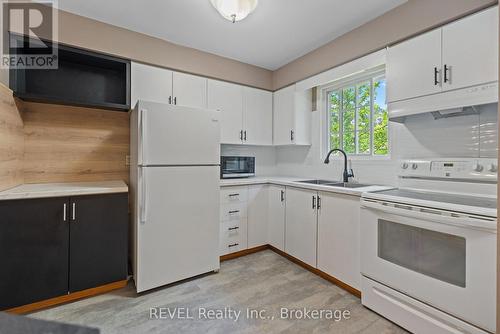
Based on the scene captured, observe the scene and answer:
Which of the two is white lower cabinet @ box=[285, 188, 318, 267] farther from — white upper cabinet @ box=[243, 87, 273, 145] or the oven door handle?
white upper cabinet @ box=[243, 87, 273, 145]

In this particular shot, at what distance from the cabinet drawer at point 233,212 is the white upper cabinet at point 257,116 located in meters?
0.92

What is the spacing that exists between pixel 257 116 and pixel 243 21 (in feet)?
4.23

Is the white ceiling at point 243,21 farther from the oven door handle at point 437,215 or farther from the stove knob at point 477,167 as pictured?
the oven door handle at point 437,215

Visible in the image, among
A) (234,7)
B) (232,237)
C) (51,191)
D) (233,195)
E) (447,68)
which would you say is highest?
(234,7)

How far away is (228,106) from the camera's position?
308cm

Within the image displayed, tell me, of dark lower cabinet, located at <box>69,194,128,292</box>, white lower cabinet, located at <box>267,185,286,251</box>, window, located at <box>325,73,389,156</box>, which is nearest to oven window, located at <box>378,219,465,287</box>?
window, located at <box>325,73,389,156</box>

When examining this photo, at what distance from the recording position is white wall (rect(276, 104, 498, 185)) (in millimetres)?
1670

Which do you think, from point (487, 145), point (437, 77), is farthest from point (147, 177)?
point (487, 145)

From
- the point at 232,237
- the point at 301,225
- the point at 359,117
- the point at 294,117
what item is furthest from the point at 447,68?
the point at 232,237

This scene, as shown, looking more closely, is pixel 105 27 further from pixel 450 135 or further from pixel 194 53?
pixel 450 135

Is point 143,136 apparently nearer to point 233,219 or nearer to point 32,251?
point 32,251

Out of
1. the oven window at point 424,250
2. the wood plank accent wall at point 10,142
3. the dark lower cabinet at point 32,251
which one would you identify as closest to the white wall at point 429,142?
the oven window at point 424,250

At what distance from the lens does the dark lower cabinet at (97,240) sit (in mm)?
1923

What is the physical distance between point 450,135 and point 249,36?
81.8 inches
